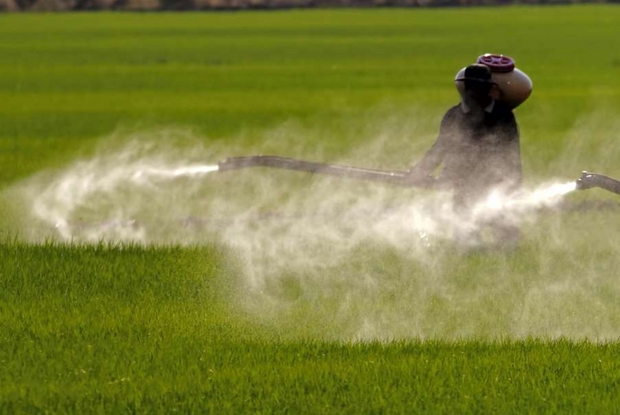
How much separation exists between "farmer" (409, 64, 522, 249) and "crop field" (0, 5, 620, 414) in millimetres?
231

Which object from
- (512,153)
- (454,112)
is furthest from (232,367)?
(512,153)

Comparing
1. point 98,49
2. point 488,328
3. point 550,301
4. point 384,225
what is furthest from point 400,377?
point 98,49

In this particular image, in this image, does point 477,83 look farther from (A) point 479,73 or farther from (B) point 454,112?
(B) point 454,112

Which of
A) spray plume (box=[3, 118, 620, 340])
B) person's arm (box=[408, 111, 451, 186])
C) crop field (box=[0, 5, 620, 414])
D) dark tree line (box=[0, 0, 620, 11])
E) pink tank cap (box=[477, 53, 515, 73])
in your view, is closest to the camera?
crop field (box=[0, 5, 620, 414])

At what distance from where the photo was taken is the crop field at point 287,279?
304 inches

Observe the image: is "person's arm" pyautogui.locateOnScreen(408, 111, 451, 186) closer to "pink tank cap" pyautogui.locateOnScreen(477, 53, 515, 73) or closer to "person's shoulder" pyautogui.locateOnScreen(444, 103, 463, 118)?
"person's shoulder" pyautogui.locateOnScreen(444, 103, 463, 118)

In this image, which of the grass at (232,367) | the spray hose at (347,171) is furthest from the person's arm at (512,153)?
the grass at (232,367)

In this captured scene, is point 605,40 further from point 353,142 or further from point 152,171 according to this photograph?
point 152,171

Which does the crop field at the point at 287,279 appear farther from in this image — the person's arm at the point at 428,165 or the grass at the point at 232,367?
the person's arm at the point at 428,165

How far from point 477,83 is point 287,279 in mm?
2113

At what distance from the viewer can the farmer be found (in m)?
11.6

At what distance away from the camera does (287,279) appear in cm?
1059

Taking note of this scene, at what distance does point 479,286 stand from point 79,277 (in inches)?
105

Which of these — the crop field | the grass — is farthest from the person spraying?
the grass
